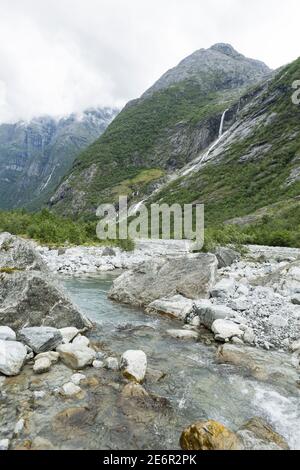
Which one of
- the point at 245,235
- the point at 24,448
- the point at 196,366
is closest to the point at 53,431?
the point at 24,448

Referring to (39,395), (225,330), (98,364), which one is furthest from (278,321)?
(39,395)

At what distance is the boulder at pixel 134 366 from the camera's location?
333 inches

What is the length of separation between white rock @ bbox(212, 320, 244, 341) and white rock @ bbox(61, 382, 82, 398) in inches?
221

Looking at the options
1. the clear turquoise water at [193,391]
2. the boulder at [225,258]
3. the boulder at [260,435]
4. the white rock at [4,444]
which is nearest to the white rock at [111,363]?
the clear turquoise water at [193,391]

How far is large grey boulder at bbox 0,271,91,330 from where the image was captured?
11.0 metres

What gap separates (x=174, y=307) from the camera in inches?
577

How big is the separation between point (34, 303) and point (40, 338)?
7.04ft

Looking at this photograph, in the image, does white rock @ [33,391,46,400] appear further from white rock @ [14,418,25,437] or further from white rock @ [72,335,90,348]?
white rock @ [72,335,90,348]

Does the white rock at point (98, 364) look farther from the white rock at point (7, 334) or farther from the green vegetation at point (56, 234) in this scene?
the green vegetation at point (56, 234)

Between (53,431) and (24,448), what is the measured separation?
2.05ft

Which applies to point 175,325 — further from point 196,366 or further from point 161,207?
point 161,207

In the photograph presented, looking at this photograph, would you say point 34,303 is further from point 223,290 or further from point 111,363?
point 223,290

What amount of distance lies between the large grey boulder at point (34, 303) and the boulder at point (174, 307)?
3988mm

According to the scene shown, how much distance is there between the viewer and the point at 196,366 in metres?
9.62
